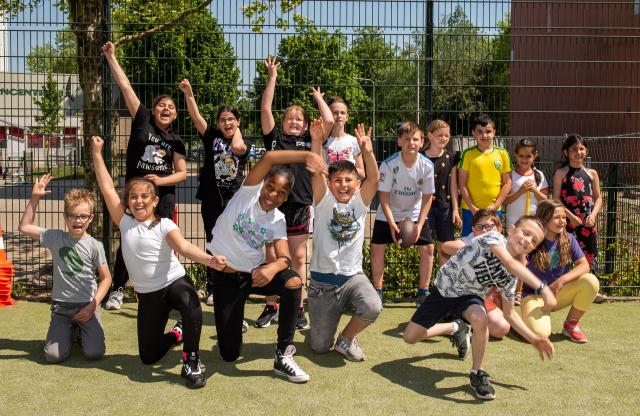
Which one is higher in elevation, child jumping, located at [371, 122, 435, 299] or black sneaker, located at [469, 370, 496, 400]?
child jumping, located at [371, 122, 435, 299]

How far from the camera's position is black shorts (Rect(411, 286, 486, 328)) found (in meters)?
4.75

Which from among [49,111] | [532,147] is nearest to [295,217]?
[532,147]

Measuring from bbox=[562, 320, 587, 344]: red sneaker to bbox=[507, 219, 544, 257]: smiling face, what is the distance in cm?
155

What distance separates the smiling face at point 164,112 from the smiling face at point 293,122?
3.47ft

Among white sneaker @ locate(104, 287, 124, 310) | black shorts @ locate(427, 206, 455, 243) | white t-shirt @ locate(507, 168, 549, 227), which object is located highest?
white t-shirt @ locate(507, 168, 549, 227)

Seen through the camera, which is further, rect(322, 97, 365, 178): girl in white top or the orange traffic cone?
rect(322, 97, 365, 178): girl in white top

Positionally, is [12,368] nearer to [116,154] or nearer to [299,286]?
[299,286]

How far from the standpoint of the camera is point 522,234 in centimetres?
451

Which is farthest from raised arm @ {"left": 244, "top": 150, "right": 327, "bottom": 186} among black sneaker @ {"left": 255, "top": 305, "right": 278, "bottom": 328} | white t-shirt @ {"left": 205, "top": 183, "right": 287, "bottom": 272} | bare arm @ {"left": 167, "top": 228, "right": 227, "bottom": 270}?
black sneaker @ {"left": 255, "top": 305, "right": 278, "bottom": 328}

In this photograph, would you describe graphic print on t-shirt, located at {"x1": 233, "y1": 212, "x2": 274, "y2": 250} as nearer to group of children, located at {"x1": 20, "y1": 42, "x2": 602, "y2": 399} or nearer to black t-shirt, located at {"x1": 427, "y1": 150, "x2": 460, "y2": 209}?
group of children, located at {"x1": 20, "y1": 42, "x2": 602, "y2": 399}

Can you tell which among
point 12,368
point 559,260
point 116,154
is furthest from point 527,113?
point 12,368

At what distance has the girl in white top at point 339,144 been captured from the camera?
6.20m

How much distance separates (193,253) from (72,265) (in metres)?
1.26

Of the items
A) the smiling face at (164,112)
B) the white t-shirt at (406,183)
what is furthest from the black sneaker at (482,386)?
the smiling face at (164,112)
